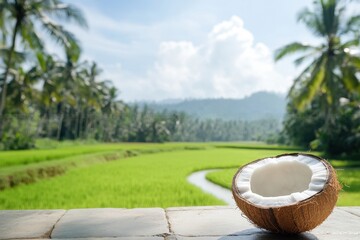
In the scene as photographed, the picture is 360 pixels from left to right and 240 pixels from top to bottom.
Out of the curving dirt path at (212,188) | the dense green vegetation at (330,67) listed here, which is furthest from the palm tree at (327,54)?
the curving dirt path at (212,188)

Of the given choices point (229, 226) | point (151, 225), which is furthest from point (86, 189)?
point (229, 226)

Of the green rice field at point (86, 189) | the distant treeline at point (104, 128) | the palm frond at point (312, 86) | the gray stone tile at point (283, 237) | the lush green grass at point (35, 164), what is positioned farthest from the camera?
the distant treeline at point (104, 128)

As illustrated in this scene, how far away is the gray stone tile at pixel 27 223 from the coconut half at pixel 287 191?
1237mm

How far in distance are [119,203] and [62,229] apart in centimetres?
491

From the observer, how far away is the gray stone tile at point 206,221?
242 cm

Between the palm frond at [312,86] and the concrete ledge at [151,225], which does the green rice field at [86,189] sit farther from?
the palm frond at [312,86]

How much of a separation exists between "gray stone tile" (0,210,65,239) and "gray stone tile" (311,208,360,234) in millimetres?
1718

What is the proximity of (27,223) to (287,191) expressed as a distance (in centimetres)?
175

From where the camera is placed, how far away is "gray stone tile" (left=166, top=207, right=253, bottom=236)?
2.42 meters

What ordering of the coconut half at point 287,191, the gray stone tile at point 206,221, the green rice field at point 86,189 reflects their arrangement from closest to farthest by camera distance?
1. the coconut half at point 287,191
2. the gray stone tile at point 206,221
3. the green rice field at point 86,189

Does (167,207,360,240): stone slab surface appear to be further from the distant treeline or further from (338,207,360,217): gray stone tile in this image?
the distant treeline

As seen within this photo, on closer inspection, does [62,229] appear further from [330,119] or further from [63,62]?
[63,62]

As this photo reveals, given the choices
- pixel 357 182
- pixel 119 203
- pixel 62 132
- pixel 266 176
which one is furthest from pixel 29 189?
pixel 62 132

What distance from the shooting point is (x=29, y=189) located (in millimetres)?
9508
